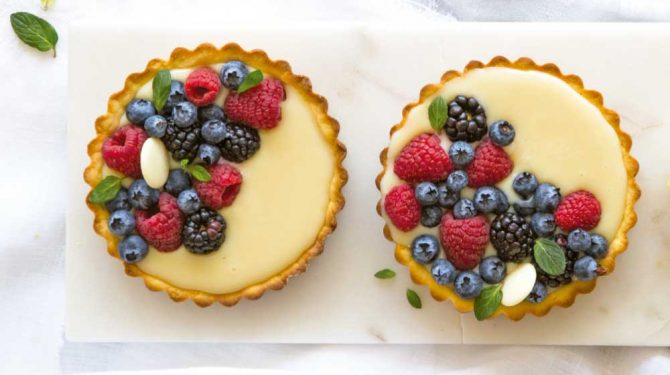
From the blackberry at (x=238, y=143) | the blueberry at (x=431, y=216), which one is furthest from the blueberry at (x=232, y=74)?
the blueberry at (x=431, y=216)

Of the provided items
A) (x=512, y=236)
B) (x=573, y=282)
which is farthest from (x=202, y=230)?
(x=573, y=282)

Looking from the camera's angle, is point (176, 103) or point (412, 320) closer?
point (176, 103)

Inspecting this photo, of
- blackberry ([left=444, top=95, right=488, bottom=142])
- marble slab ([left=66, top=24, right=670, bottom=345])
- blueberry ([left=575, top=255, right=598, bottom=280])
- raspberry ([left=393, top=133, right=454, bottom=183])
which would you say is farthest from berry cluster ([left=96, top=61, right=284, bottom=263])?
blueberry ([left=575, top=255, right=598, bottom=280])

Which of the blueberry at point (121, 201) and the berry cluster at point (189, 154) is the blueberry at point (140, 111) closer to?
the berry cluster at point (189, 154)

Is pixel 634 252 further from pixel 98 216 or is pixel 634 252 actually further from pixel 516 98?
pixel 98 216

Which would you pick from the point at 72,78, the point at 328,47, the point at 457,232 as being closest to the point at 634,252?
the point at 457,232
